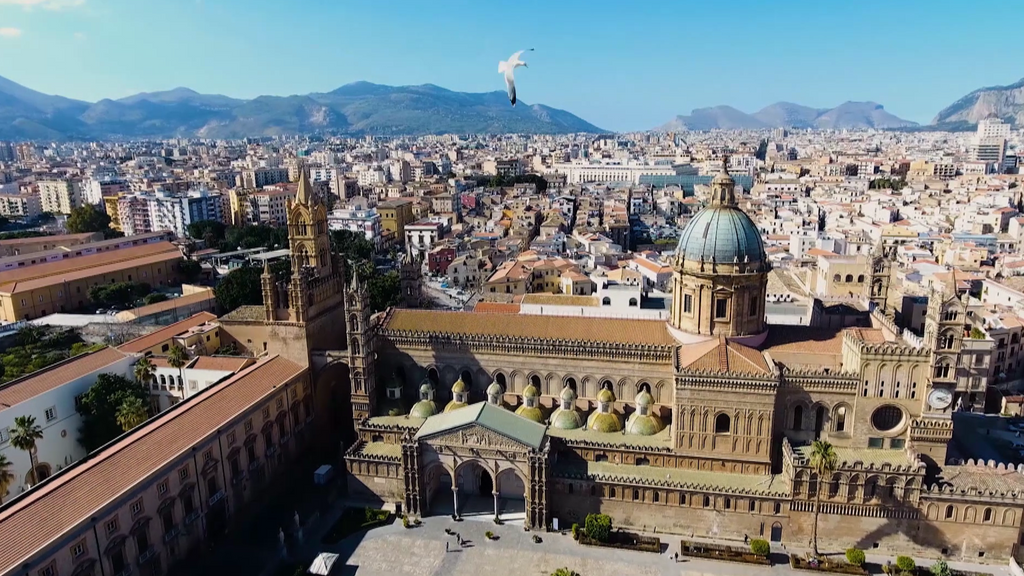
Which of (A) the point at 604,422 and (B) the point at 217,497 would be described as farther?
(A) the point at 604,422

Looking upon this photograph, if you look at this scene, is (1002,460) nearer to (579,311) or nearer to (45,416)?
(579,311)

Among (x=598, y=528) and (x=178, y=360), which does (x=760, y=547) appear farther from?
(x=178, y=360)

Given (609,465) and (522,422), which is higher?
(522,422)

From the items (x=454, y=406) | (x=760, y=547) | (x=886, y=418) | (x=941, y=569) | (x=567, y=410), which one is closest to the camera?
(x=941, y=569)

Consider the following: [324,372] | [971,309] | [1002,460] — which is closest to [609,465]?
[324,372]

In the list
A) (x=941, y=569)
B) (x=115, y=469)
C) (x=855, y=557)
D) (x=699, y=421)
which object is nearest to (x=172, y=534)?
(x=115, y=469)

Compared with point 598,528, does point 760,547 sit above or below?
below

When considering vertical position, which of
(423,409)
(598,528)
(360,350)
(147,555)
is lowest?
→ (598,528)
